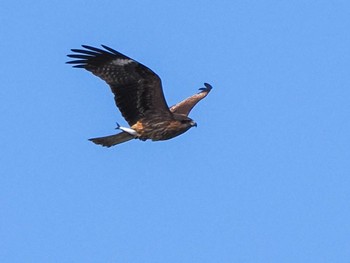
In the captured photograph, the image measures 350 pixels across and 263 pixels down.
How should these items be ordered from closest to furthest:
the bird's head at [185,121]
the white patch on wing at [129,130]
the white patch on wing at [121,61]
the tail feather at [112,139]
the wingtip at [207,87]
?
the white patch on wing at [121,61], the white patch on wing at [129,130], the tail feather at [112,139], the bird's head at [185,121], the wingtip at [207,87]

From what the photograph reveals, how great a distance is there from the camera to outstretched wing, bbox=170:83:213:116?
24.5m

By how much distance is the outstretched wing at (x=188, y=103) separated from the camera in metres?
24.5

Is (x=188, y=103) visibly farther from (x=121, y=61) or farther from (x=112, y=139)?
(x=121, y=61)

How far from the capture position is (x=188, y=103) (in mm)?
24906

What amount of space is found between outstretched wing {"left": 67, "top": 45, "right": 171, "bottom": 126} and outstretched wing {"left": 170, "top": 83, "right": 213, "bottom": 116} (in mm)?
2770

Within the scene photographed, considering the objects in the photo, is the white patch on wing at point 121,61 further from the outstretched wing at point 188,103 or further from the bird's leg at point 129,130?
the outstretched wing at point 188,103

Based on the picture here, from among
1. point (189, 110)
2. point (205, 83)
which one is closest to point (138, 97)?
point (189, 110)

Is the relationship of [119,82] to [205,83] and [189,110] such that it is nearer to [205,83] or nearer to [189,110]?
[189,110]

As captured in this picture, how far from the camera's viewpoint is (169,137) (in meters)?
22.2

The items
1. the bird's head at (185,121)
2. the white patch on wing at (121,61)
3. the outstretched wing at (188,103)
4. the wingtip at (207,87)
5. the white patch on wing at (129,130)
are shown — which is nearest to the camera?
the white patch on wing at (121,61)

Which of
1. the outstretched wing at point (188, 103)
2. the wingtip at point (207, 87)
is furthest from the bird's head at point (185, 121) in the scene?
the wingtip at point (207, 87)

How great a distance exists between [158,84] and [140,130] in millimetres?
1040

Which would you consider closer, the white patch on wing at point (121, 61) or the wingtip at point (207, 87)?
the white patch on wing at point (121, 61)

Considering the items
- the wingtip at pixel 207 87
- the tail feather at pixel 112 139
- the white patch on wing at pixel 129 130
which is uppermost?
the wingtip at pixel 207 87
